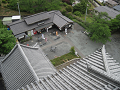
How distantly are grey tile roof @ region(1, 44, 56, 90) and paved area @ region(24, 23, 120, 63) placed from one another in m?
11.0

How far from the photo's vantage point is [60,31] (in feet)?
131

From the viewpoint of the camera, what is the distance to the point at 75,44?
3559 cm

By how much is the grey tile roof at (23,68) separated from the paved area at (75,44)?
1100cm

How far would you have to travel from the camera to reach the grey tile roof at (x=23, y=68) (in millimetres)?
16114

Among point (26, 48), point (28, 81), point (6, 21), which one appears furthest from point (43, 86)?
point (6, 21)

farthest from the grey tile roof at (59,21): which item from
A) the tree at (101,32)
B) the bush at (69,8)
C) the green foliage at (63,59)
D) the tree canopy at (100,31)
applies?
the green foliage at (63,59)

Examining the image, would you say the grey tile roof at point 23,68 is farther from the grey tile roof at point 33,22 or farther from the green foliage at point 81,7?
the green foliage at point 81,7

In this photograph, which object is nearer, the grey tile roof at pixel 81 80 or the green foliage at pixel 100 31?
the grey tile roof at pixel 81 80

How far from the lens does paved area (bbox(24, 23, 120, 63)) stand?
107 feet

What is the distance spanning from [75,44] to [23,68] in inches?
834

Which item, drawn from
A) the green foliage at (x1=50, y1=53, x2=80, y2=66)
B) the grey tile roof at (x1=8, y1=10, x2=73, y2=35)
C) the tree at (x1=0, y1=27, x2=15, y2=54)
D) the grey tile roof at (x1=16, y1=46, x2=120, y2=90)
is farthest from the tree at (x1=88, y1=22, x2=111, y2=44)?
the grey tile roof at (x1=16, y1=46, x2=120, y2=90)

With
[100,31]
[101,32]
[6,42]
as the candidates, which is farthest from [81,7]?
[6,42]

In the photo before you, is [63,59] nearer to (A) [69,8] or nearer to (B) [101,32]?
(B) [101,32]

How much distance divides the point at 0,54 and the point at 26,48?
11.2m
